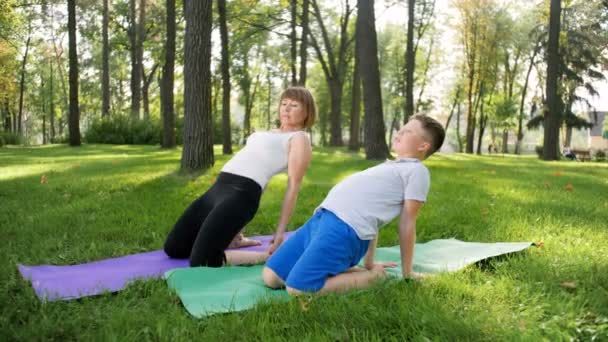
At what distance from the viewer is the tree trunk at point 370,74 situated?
12.9 metres

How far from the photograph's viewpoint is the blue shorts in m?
3.16

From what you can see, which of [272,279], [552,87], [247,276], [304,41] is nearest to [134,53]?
[304,41]

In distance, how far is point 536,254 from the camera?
13.7 feet

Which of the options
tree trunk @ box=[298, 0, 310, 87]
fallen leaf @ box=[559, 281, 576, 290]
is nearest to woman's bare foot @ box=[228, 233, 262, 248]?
fallen leaf @ box=[559, 281, 576, 290]

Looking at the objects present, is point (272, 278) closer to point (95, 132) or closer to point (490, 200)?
point (490, 200)

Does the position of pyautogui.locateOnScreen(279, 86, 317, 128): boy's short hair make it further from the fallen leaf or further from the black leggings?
the fallen leaf

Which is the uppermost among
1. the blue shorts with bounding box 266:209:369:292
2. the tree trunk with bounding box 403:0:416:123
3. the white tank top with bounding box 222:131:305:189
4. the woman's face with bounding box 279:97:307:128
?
the tree trunk with bounding box 403:0:416:123

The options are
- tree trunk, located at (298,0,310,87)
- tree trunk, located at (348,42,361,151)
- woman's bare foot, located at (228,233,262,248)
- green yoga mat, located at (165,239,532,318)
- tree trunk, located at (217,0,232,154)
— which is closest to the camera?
green yoga mat, located at (165,239,532,318)

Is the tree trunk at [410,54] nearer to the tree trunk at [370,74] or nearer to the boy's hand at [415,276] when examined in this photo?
the tree trunk at [370,74]

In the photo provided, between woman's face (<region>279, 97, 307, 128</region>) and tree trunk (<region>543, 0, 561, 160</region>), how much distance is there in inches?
705

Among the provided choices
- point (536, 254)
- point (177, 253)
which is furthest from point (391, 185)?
point (177, 253)

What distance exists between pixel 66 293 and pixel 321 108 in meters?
44.0

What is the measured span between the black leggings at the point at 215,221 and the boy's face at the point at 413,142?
52.7 inches

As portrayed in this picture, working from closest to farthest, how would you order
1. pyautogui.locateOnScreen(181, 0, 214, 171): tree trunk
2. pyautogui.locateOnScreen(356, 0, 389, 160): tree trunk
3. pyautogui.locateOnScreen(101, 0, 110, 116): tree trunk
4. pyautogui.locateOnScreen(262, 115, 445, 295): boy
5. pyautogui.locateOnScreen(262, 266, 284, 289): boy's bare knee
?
pyautogui.locateOnScreen(262, 115, 445, 295): boy → pyautogui.locateOnScreen(262, 266, 284, 289): boy's bare knee → pyautogui.locateOnScreen(181, 0, 214, 171): tree trunk → pyautogui.locateOnScreen(356, 0, 389, 160): tree trunk → pyautogui.locateOnScreen(101, 0, 110, 116): tree trunk
